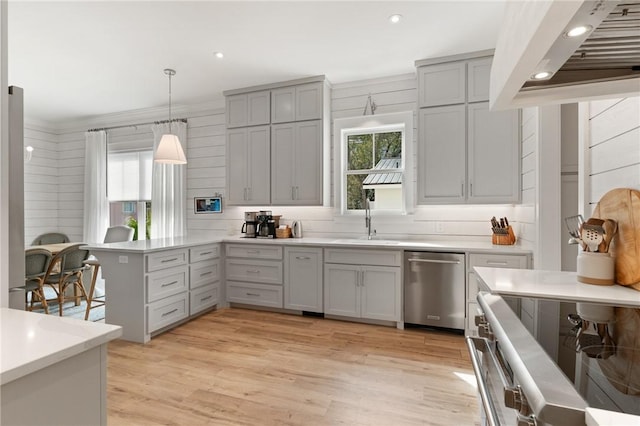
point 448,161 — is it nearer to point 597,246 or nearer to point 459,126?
point 459,126

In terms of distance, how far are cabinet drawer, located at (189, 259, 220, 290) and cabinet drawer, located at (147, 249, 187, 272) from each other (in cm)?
19

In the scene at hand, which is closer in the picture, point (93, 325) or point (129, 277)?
point (93, 325)

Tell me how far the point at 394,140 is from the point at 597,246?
2799 mm

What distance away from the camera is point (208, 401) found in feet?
6.76

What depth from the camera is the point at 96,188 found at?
214 inches

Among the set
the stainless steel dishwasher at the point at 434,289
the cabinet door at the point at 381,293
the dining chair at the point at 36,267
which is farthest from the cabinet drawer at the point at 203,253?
the stainless steel dishwasher at the point at 434,289

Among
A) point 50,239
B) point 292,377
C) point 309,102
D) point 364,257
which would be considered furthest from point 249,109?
point 50,239

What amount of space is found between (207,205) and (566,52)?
4.73m

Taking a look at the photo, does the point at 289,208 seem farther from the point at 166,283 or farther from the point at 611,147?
the point at 611,147

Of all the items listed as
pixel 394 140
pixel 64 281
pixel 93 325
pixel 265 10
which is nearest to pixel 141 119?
pixel 64 281

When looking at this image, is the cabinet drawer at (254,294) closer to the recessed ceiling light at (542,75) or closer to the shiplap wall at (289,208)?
the shiplap wall at (289,208)

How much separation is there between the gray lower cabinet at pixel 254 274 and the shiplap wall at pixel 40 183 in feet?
13.6

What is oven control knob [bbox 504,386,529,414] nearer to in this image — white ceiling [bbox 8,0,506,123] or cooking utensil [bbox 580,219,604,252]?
cooking utensil [bbox 580,219,604,252]

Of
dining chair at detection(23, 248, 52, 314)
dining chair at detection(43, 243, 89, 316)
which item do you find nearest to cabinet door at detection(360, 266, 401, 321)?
dining chair at detection(43, 243, 89, 316)
